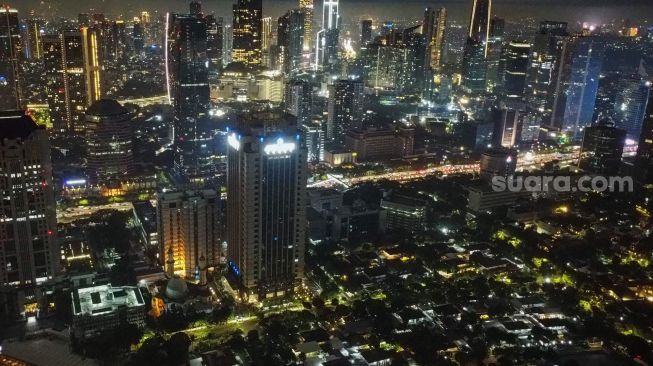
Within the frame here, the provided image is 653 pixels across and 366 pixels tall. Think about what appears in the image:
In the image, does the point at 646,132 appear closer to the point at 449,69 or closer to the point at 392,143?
the point at 392,143

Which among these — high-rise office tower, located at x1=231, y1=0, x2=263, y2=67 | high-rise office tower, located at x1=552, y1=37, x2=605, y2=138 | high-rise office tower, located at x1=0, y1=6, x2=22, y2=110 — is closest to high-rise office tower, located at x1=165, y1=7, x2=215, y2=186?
high-rise office tower, located at x1=0, y1=6, x2=22, y2=110

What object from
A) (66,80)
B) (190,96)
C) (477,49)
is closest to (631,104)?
(477,49)

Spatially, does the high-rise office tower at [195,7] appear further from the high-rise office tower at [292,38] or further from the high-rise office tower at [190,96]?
the high-rise office tower at [292,38]

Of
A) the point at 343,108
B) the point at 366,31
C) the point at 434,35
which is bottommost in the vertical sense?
the point at 343,108

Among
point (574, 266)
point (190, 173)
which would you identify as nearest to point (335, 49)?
point (190, 173)

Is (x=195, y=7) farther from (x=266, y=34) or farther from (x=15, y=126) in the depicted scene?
(x=15, y=126)

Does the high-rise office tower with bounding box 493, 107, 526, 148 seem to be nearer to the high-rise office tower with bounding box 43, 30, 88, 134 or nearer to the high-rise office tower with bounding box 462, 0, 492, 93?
the high-rise office tower with bounding box 462, 0, 492, 93
